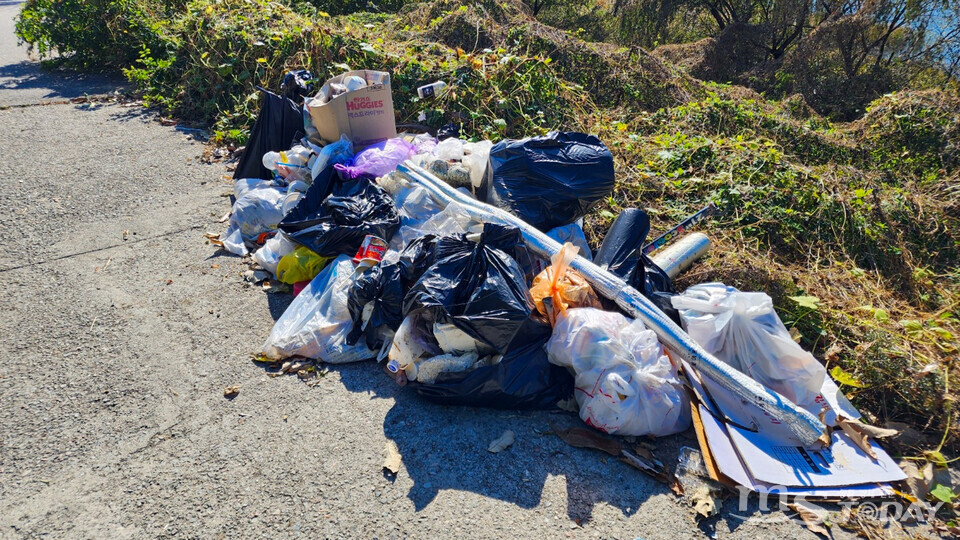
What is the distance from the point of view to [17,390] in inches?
102

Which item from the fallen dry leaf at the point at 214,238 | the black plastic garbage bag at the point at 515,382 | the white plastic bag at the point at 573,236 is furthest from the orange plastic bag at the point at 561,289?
the fallen dry leaf at the point at 214,238

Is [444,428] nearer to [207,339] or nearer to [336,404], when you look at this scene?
[336,404]

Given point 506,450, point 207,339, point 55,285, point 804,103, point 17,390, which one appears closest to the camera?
point 506,450

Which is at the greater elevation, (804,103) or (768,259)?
(804,103)

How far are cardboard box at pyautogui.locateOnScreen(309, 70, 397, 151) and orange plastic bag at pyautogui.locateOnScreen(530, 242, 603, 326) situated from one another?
2.10 m

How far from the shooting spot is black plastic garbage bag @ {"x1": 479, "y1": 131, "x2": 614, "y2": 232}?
3.30 m

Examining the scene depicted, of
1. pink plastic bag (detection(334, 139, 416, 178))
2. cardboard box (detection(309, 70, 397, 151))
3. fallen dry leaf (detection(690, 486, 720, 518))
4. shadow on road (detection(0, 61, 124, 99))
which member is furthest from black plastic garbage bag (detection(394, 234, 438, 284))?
shadow on road (detection(0, 61, 124, 99))

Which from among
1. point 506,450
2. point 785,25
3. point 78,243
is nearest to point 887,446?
point 506,450

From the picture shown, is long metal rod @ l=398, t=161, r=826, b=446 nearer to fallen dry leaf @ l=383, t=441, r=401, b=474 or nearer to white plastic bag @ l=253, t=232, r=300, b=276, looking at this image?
white plastic bag @ l=253, t=232, r=300, b=276

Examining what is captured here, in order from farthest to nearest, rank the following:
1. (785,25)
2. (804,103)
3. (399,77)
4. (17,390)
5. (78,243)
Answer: (785,25)
(804,103)
(399,77)
(78,243)
(17,390)

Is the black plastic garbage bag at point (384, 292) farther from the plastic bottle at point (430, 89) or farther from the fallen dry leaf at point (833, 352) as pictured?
the plastic bottle at point (430, 89)

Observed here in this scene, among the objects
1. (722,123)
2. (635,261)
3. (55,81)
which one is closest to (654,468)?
(635,261)

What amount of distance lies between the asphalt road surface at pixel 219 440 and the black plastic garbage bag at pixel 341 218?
0.43m

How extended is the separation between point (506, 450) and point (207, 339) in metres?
1.71
